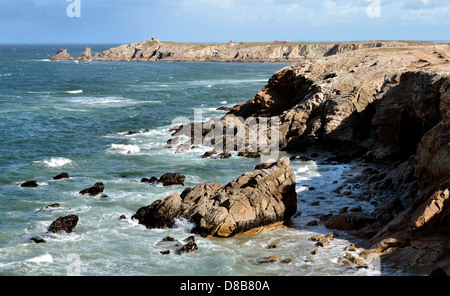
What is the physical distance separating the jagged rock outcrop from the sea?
687 mm

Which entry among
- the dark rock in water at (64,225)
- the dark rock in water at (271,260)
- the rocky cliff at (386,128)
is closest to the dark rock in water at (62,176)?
the dark rock in water at (64,225)

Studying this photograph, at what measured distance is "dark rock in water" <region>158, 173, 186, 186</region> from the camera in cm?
3653

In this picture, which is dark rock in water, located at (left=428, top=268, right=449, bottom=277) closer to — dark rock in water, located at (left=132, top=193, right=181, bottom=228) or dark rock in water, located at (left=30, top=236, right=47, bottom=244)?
dark rock in water, located at (left=132, top=193, right=181, bottom=228)

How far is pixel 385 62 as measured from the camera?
49375 mm

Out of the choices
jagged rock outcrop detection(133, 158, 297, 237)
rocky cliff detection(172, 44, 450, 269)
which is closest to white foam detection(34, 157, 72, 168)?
rocky cliff detection(172, 44, 450, 269)

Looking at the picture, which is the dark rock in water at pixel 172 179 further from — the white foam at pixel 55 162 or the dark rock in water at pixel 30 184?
the white foam at pixel 55 162

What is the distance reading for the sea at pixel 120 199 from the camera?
913 inches

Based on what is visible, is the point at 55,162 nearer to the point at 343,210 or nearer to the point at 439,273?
the point at 343,210

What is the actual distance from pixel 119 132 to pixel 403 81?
108 ft

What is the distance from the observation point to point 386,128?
130 ft
